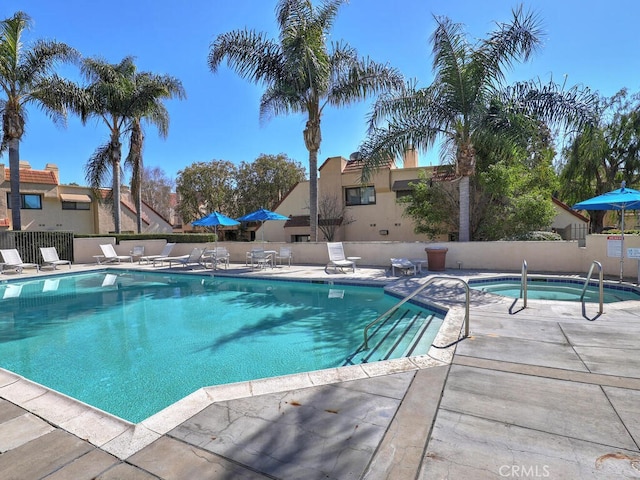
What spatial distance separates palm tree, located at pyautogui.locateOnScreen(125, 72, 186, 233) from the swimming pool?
20.2 meters

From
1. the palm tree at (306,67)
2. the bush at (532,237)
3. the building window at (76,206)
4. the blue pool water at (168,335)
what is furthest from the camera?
the building window at (76,206)

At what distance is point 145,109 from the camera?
20031mm

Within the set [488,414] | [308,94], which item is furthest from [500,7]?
[488,414]

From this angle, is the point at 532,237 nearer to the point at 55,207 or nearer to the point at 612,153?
the point at 612,153

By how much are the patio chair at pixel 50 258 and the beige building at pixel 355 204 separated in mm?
13771

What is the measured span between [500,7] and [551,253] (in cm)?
882

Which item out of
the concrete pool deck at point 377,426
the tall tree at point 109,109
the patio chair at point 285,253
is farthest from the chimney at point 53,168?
the concrete pool deck at point 377,426

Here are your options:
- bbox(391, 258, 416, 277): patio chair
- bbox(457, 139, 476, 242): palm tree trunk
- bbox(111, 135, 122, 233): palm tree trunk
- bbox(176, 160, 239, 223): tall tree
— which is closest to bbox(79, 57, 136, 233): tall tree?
bbox(111, 135, 122, 233): palm tree trunk

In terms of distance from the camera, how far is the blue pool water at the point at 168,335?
493 cm

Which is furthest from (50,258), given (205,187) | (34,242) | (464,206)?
(464,206)

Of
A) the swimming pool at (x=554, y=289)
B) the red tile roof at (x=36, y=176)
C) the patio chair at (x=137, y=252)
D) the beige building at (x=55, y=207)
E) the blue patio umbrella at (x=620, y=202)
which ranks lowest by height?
the swimming pool at (x=554, y=289)

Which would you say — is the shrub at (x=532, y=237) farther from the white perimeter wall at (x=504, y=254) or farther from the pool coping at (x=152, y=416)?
the pool coping at (x=152, y=416)

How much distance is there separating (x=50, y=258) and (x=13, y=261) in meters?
1.48

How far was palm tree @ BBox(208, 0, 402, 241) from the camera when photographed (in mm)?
13398
